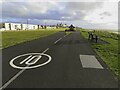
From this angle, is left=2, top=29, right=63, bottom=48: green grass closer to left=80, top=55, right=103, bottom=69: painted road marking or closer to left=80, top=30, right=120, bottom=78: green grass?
left=80, top=30, right=120, bottom=78: green grass

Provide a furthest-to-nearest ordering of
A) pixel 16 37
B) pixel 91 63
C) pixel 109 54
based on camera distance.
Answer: pixel 16 37 < pixel 109 54 < pixel 91 63

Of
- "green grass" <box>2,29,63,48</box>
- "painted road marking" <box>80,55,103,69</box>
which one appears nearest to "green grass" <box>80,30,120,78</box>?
"painted road marking" <box>80,55,103,69</box>

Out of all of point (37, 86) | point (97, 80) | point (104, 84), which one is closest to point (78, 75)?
point (97, 80)

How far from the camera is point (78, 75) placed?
7.48m

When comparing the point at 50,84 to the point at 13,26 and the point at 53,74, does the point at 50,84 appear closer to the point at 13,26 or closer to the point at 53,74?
the point at 53,74

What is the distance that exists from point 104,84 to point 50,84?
176 cm

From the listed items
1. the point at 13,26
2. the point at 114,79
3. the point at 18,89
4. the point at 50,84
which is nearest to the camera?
the point at 18,89

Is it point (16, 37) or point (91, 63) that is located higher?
point (16, 37)

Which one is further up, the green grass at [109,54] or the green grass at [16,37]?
the green grass at [16,37]

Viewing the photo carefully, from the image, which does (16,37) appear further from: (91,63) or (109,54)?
(91,63)

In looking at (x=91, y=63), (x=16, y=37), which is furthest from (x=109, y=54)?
(x=16, y=37)

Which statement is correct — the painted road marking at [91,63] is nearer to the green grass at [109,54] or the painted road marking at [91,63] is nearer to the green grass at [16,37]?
the green grass at [109,54]

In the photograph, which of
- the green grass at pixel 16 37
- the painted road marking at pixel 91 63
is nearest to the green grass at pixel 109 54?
the painted road marking at pixel 91 63

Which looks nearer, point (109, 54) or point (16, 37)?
point (109, 54)
